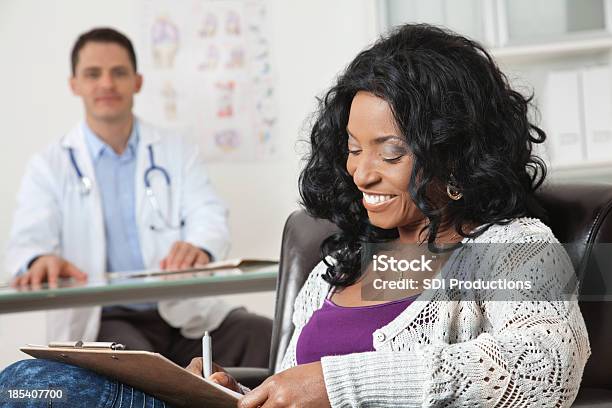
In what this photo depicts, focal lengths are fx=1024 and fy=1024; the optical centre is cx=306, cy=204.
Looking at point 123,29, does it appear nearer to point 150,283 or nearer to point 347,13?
point 347,13

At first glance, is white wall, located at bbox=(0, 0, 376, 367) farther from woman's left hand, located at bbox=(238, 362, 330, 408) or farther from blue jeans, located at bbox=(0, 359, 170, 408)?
woman's left hand, located at bbox=(238, 362, 330, 408)

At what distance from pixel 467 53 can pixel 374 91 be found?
16 cm

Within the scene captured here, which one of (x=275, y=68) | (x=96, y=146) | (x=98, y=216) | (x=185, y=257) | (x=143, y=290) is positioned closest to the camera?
(x=143, y=290)

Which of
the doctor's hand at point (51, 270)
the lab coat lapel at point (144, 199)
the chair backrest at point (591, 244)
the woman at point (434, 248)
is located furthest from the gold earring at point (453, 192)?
the lab coat lapel at point (144, 199)

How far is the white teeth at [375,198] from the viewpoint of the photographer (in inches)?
63.9

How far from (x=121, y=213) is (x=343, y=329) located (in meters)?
2.15

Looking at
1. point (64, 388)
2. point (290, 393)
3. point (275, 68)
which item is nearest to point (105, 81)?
point (275, 68)

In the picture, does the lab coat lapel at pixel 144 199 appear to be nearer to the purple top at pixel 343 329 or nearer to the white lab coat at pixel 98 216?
the white lab coat at pixel 98 216

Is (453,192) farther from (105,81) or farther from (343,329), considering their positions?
(105,81)

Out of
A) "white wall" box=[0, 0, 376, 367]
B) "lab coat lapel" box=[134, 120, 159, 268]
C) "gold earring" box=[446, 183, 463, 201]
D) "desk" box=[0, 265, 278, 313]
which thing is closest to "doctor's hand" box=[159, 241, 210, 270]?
"lab coat lapel" box=[134, 120, 159, 268]

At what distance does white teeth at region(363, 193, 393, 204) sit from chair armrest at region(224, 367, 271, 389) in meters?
0.45

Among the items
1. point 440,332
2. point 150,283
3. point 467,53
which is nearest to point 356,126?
point 467,53

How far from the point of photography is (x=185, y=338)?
342cm

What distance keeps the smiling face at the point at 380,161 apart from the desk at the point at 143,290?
31.2 inches
